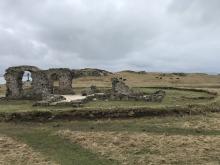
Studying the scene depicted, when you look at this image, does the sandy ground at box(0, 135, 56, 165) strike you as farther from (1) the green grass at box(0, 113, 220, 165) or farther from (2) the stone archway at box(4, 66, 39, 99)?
(2) the stone archway at box(4, 66, 39, 99)

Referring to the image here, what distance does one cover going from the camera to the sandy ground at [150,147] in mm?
19672

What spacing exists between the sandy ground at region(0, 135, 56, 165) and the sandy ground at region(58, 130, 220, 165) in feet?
9.06

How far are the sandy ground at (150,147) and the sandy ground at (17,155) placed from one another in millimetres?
2760

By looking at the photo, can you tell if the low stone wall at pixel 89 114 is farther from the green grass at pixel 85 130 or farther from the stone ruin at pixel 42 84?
the stone ruin at pixel 42 84

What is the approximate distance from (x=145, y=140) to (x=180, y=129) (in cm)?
395

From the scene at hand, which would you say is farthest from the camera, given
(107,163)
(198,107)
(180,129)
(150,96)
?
(150,96)

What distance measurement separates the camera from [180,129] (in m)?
26.3

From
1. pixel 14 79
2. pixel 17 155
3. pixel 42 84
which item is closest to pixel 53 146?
pixel 17 155

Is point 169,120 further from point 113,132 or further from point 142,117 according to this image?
point 113,132

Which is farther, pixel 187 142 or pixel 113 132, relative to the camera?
pixel 113 132

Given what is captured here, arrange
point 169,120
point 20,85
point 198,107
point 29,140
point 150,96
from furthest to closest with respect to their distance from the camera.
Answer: point 20,85 < point 150,96 < point 198,107 < point 169,120 < point 29,140

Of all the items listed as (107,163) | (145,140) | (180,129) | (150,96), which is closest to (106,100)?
(150,96)

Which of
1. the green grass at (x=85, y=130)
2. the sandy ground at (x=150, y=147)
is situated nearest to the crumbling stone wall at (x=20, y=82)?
the green grass at (x=85, y=130)

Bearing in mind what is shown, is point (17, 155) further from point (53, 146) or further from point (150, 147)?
point (150, 147)
